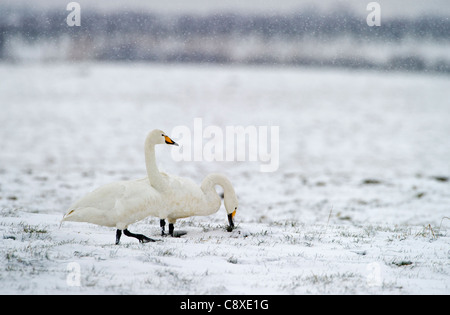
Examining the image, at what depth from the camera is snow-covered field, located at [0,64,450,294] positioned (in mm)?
4625

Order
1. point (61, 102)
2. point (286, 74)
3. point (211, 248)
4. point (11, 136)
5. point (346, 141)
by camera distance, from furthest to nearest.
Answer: point (286, 74), point (61, 102), point (346, 141), point (11, 136), point (211, 248)

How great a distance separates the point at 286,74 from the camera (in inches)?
1972

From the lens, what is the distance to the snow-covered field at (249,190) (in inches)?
182

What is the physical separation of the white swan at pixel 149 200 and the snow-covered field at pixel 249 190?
1.14 ft

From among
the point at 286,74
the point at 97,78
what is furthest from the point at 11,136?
the point at 286,74

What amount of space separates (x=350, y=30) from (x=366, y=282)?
223 ft

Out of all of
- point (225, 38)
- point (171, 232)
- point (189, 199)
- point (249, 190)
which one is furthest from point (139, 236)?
point (225, 38)

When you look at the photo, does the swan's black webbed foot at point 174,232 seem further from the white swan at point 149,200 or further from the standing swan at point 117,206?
the standing swan at point 117,206

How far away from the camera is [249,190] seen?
12.5m

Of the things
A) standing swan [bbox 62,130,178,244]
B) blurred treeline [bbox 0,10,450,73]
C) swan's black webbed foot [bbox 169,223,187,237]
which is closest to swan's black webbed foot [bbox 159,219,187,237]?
swan's black webbed foot [bbox 169,223,187,237]

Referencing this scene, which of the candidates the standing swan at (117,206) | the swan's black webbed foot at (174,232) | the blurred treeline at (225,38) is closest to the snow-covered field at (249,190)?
the swan's black webbed foot at (174,232)

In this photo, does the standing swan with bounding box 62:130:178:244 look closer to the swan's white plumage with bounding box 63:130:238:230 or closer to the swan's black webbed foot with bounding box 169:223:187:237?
the swan's white plumage with bounding box 63:130:238:230
